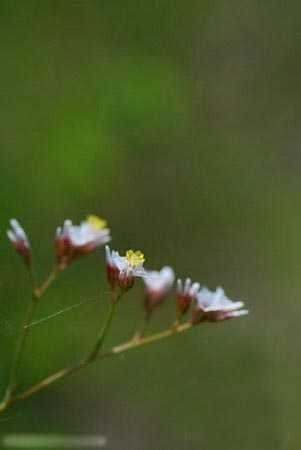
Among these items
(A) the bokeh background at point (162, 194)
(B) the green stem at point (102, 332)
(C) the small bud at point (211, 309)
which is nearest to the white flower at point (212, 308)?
(C) the small bud at point (211, 309)

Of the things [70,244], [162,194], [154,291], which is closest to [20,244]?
[70,244]

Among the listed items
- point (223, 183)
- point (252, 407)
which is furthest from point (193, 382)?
point (223, 183)

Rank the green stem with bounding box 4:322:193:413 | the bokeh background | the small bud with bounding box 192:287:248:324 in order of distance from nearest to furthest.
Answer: the green stem with bounding box 4:322:193:413 < the small bud with bounding box 192:287:248:324 < the bokeh background

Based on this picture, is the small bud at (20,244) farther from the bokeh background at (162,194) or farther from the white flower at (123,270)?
the bokeh background at (162,194)

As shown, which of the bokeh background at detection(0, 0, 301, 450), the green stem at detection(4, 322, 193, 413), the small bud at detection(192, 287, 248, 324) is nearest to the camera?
the green stem at detection(4, 322, 193, 413)

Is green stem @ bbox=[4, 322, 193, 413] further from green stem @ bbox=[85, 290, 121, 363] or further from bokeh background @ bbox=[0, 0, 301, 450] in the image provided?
bokeh background @ bbox=[0, 0, 301, 450]

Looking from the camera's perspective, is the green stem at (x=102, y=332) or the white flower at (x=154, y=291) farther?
the white flower at (x=154, y=291)

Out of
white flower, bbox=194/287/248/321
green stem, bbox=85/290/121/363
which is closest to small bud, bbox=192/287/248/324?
white flower, bbox=194/287/248/321

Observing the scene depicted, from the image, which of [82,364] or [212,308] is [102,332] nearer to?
[82,364]

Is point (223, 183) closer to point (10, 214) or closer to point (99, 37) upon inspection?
point (99, 37)
